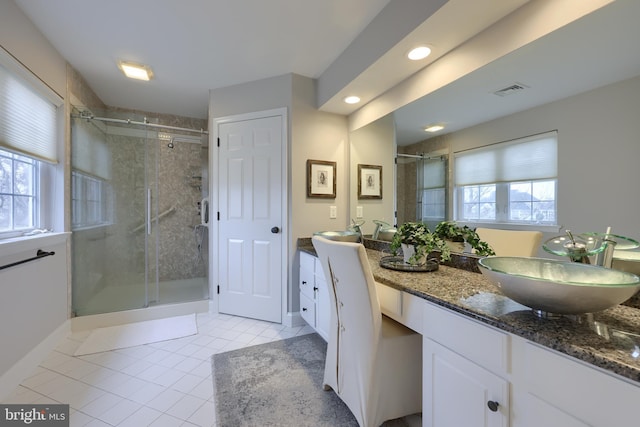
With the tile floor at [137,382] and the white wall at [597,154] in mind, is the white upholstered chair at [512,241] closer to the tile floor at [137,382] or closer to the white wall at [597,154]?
the white wall at [597,154]

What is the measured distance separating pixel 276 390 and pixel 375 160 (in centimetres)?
189

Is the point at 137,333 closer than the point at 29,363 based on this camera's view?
No

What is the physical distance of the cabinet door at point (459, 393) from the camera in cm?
85

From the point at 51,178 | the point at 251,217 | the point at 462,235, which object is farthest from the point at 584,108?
the point at 51,178

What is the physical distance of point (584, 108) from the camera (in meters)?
1.07

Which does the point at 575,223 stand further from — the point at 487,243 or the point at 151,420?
the point at 151,420

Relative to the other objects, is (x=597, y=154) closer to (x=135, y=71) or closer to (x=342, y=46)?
(x=342, y=46)

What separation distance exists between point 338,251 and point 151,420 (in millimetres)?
1343

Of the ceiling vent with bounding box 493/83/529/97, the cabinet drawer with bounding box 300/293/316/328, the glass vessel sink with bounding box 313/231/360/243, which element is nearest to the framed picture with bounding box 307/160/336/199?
the glass vessel sink with bounding box 313/231/360/243

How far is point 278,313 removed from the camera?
2.69 m

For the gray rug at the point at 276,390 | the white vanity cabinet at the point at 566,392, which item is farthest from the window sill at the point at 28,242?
the white vanity cabinet at the point at 566,392

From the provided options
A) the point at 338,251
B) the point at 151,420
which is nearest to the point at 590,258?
the point at 338,251

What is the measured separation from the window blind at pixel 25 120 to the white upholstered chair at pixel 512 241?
2.93 m

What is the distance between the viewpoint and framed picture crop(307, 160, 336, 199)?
2.67 metres
